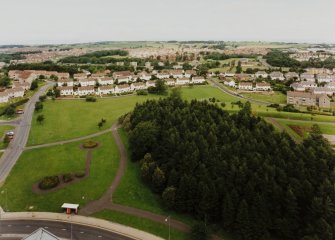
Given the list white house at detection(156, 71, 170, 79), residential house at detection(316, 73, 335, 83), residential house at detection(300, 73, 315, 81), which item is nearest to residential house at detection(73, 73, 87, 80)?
white house at detection(156, 71, 170, 79)

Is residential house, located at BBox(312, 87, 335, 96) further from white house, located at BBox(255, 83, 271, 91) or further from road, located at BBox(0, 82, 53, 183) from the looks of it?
road, located at BBox(0, 82, 53, 183)

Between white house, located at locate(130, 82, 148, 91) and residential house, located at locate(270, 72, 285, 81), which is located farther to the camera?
residential house, located at locate(270, 72, 285, 81)

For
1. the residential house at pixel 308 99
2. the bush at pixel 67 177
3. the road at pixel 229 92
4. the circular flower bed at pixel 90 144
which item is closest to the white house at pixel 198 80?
the road at pixel 229 92

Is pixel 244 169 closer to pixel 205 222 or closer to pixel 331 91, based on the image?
pixel 205 222

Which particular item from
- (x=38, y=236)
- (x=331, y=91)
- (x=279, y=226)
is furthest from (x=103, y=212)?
(x=331, y=91)

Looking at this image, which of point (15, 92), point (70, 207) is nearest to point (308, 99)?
point (70, 207)

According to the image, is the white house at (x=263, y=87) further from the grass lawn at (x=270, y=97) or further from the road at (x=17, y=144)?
the road at (x=17, y=144)
